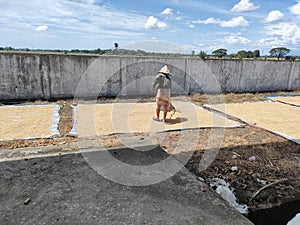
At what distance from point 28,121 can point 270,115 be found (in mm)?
5664

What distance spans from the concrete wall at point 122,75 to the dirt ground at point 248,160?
2694mm

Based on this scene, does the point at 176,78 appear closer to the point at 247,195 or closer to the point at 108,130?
the point at 108,130

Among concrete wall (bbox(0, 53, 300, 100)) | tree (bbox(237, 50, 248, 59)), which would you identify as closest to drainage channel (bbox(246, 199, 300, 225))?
concrete wall (bbox(0, 53, 300, 100))

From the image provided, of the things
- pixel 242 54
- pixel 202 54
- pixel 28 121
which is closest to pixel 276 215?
pixel 28 121

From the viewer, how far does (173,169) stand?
267 centimetres

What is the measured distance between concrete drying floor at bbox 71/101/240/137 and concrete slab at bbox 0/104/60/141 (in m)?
0.46

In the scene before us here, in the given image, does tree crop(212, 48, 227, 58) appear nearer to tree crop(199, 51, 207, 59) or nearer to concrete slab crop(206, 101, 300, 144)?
tree crop(199, 51, 207, 59)

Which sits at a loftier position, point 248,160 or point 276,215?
point 248,160

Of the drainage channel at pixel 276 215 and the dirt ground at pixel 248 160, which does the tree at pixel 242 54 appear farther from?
the drainage channel at pixel 276 215

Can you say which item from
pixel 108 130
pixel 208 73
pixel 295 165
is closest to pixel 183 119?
pixel 108 130

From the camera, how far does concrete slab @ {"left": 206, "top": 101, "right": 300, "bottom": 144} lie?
4.50 metres

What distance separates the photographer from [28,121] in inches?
180

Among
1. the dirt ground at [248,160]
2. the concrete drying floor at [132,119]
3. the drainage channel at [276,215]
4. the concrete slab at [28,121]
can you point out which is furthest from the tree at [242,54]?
the drainage channel at [276,215]

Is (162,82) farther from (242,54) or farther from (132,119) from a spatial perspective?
(242,54)
